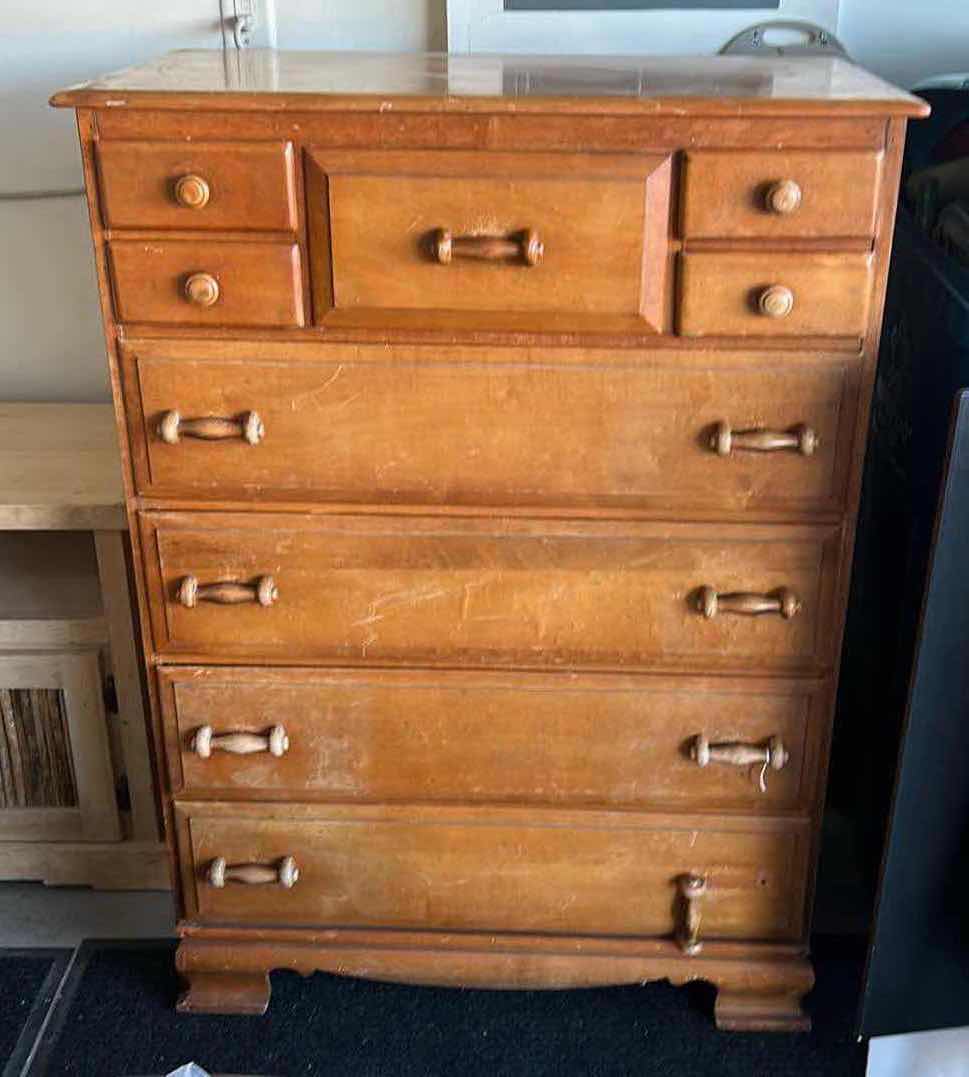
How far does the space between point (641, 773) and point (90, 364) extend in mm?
1104

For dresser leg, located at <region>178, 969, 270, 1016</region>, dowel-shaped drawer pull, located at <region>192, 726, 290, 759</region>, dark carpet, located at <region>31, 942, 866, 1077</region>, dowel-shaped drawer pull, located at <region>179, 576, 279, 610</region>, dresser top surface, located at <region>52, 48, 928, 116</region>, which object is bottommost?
dark carpet, located at <region>31, 942, 866, 1077</region>

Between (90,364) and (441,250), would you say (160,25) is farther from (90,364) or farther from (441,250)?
(441,250)

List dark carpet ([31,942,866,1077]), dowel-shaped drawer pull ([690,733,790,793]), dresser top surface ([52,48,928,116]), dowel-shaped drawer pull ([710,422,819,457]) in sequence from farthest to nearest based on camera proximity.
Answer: dark carpet ([31,942,866,1077]) < dowel-shaped drawer pull ([690,733,790,793]) < dowel-shaped drawer pull ([710,422,819,457]) < dresser top surface ([52,48,928,116])

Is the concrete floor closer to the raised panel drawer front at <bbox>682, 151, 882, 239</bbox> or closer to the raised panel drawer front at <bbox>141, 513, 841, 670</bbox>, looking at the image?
the raised panel drawer front at <bbox>141, 513, 841, 670</bbox>

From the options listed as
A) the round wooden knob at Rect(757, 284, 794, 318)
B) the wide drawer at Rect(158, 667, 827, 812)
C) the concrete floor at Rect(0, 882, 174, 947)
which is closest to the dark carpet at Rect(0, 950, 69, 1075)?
the concrete floor at Rect(0, 882, 174, 947)

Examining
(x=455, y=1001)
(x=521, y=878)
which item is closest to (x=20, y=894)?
(x=455, y=1001)

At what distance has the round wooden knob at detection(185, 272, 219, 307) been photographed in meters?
1.30

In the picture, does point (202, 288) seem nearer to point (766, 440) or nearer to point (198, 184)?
point (198, 184)

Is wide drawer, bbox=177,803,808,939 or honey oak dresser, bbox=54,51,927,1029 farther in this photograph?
wide drawer, bbox=177,803,808,939

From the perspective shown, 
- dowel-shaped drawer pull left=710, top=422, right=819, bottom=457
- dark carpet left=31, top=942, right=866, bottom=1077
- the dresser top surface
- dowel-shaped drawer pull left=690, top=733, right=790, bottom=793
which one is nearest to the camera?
the dresser top surface

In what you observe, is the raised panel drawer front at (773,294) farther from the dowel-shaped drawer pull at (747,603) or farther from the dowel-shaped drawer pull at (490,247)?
the dowel-shaped drawer pull at (747,603)

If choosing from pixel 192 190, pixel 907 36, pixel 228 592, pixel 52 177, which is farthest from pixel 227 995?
pixel 907 36

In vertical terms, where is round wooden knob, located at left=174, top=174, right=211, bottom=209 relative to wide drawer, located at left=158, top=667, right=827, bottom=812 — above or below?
above

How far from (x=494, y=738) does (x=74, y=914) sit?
0.79 metres
